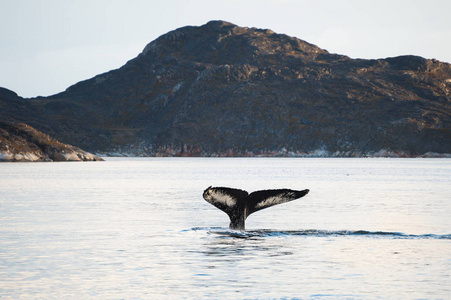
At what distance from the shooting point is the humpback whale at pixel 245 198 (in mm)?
21219

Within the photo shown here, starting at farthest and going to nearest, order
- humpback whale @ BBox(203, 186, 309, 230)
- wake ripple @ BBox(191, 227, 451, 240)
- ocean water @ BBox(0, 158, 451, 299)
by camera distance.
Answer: wake ripple @ BBox(191, 227, 451, 240) → humpback whale @ BBox(203, 186, 309, 230) → ocean water @ BBox(0, 158, 451, 299)

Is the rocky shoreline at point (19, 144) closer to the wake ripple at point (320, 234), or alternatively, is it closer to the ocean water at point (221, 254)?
the ocean water at point (221, 254)

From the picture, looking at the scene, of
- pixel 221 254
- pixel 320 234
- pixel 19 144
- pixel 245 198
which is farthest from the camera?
pixel 19 144

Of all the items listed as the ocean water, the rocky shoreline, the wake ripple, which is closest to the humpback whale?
the ocean water

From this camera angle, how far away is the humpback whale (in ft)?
69.6

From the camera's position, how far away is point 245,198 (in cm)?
2228

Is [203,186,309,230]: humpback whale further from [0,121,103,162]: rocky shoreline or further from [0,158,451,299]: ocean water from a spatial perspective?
[0,121,103,162]: rocky shoreline

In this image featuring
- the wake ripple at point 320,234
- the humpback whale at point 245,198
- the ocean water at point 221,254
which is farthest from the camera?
the wake ripple at point 320,234

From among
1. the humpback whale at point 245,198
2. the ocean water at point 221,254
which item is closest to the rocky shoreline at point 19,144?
the ocean water at point 221,254

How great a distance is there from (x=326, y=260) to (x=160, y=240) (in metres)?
8.07

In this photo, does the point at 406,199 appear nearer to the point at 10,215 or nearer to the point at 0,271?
the point at 10,215

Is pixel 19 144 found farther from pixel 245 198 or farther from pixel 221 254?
pixel 245 198

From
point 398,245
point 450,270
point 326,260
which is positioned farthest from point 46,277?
point 398,245

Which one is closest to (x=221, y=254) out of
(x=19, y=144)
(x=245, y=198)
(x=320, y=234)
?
(x=245, y=198)
